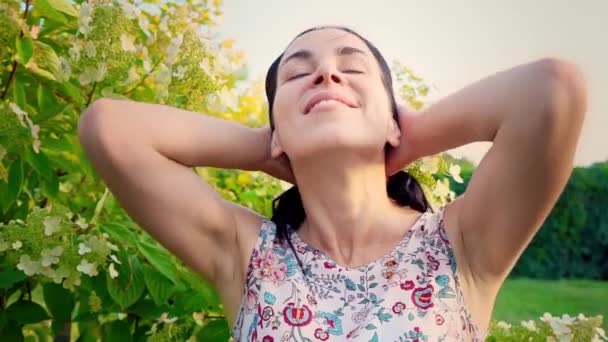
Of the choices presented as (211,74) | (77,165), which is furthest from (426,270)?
(77,165)

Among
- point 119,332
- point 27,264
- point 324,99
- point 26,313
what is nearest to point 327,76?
point 324,99

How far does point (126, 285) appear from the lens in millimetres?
1719

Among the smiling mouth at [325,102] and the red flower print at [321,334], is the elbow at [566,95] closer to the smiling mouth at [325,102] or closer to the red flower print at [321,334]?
the smiling mouth at [325,102]

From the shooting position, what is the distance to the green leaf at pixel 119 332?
185 centimetres

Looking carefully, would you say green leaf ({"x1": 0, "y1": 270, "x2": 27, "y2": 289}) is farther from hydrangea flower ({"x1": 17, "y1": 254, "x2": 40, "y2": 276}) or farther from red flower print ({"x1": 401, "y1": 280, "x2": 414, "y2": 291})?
red flower print ({"x1": 401, "y1": 280, "x2": 414, "y2": 291})

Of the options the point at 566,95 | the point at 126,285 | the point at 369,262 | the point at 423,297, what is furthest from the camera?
the point at 126,285

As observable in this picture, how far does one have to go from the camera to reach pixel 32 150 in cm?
174

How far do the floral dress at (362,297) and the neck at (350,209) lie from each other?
0.03 metres

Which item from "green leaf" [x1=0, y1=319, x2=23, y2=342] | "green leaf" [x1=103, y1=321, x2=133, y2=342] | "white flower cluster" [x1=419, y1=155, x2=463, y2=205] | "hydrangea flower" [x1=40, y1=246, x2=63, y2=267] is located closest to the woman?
"white flower cluster" [x1=419, y1=155, x2=463, y2=205]

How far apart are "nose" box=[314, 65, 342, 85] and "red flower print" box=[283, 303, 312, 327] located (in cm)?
42

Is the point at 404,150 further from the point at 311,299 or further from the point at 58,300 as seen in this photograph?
the point at 58,300

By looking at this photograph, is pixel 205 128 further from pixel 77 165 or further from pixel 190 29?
pixel 77 165

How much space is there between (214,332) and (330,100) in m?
0.77

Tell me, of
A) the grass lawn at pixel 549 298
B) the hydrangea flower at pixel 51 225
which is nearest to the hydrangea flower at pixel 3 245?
the hydrangea flower at pixel 51 225
